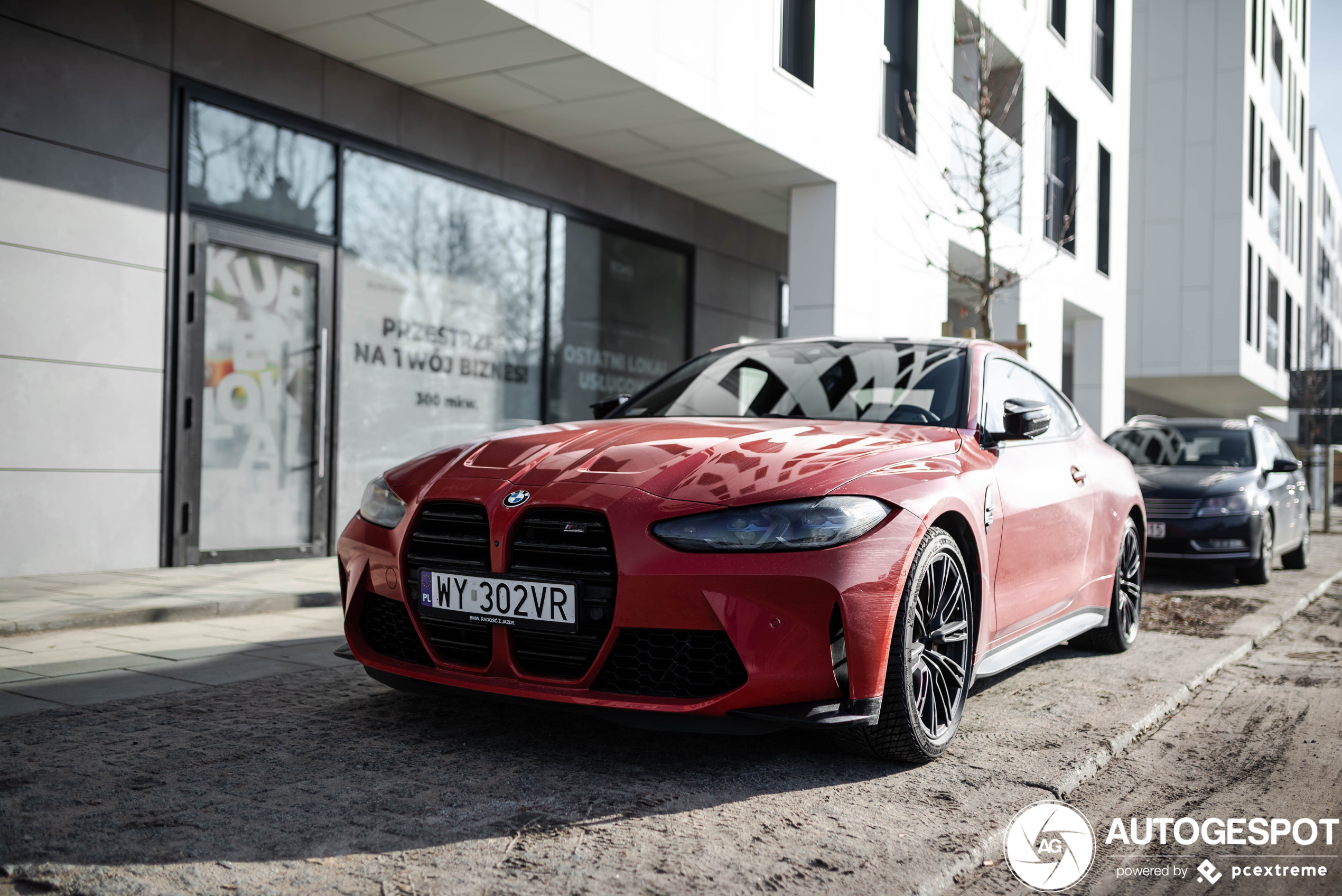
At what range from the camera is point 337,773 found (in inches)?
127

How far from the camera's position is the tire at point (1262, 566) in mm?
9688

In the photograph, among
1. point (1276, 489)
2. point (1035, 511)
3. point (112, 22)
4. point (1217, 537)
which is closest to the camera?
point (1035, 511)

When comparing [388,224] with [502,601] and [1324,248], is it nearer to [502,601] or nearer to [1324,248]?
[502,601]

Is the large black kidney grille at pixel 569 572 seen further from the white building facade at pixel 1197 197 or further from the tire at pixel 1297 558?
the white building facade at pixel 1197 197

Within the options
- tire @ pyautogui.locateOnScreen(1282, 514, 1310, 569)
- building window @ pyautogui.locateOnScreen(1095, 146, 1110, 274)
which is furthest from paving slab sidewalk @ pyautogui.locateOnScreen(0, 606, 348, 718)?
building window @ pyautogui.locateOnScreen(1095, 146, 1110, 274)

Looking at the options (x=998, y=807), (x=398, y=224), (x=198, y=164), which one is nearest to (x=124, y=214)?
(x=198, y=164)

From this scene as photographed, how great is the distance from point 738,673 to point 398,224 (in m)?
8.11

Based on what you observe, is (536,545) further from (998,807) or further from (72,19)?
(72,19)

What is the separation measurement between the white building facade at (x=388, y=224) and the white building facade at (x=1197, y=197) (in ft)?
43.5

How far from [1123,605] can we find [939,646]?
8.90ft

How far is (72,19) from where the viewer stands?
757 centimetres

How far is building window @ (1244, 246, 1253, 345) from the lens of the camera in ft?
88.3

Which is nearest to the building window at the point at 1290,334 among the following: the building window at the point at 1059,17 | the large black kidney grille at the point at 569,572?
the building window at the point at 1059,17
